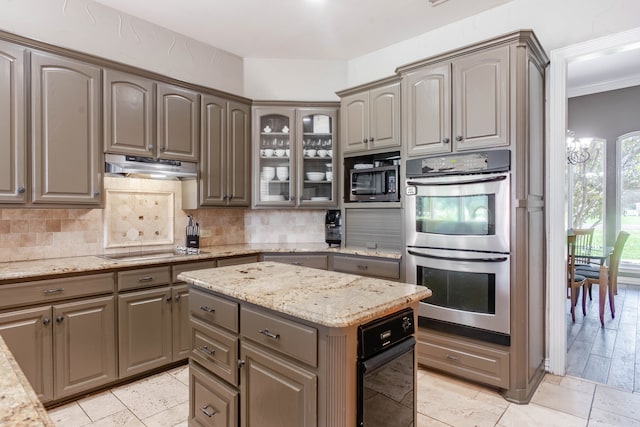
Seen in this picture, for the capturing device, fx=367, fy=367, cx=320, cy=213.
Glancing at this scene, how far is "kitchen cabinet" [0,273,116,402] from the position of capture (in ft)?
7.34

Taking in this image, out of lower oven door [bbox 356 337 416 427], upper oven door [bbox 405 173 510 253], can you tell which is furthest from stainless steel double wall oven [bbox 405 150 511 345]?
lower oven door [bbox 356 337 416 427]

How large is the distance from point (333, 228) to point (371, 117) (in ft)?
3.91

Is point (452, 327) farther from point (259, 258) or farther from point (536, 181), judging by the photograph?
point (259, 258)

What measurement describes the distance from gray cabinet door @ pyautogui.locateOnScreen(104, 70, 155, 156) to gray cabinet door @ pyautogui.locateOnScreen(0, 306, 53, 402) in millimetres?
1270

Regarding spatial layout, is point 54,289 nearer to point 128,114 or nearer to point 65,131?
point 65,131

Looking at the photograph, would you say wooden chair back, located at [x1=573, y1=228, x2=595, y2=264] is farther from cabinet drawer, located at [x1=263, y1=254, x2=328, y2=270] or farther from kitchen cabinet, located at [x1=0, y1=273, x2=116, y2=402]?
kitchen cabinet, located at [x1=0, y1=273, x2=116, y2=402]

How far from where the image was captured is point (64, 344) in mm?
2414

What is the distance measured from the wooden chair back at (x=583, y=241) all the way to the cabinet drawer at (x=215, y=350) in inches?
196

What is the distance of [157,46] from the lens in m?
3.41

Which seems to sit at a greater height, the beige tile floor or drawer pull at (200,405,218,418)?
drawer pull at (200,405,218,418)

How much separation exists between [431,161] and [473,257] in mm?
787

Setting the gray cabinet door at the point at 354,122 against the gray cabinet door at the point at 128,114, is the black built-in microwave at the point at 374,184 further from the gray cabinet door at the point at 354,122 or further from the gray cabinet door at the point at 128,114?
the gray cabinet door at the point at 128,114

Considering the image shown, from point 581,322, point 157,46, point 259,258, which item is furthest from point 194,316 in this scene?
point 581,322

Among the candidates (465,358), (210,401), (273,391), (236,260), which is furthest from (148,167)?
(465,358)
